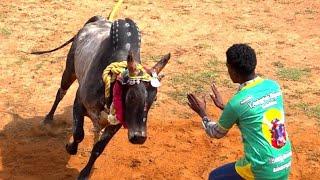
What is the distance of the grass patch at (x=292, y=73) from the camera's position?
9703mm

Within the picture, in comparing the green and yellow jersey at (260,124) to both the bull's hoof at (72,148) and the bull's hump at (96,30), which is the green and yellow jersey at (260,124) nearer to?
the bull's hoof at (72,148)

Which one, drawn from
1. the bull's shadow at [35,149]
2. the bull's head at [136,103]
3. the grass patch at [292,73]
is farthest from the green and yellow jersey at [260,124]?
the grass patch at [292,73]

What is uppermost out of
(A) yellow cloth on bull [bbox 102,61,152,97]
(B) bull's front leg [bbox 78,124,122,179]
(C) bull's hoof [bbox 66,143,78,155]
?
(A) yellow cloth on bull [bbox 102,61,152,97]

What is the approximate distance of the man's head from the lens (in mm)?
4359

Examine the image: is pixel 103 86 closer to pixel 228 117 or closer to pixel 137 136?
pixel 137 136

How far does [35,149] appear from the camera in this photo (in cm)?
731

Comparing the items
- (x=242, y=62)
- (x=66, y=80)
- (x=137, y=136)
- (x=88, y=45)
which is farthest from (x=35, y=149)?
(x=242, y=62)

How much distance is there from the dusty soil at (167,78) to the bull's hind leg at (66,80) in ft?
0.53

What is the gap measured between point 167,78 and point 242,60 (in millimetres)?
5147

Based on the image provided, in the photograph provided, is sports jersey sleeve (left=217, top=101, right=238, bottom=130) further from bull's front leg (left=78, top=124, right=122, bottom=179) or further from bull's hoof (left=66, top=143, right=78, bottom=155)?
bull's hoof (left=66, top=143, right=78, bottom=155)

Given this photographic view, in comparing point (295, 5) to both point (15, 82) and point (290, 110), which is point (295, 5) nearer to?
point (290, 110)

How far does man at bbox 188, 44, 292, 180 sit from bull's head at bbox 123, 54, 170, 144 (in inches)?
44.5

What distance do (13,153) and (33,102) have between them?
4.93 feet

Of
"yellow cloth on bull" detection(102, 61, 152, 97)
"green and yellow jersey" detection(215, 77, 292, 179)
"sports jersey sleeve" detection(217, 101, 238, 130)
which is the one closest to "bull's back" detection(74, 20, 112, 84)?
"yellow cloth on bull" detection(102, 61, 152, 97)
